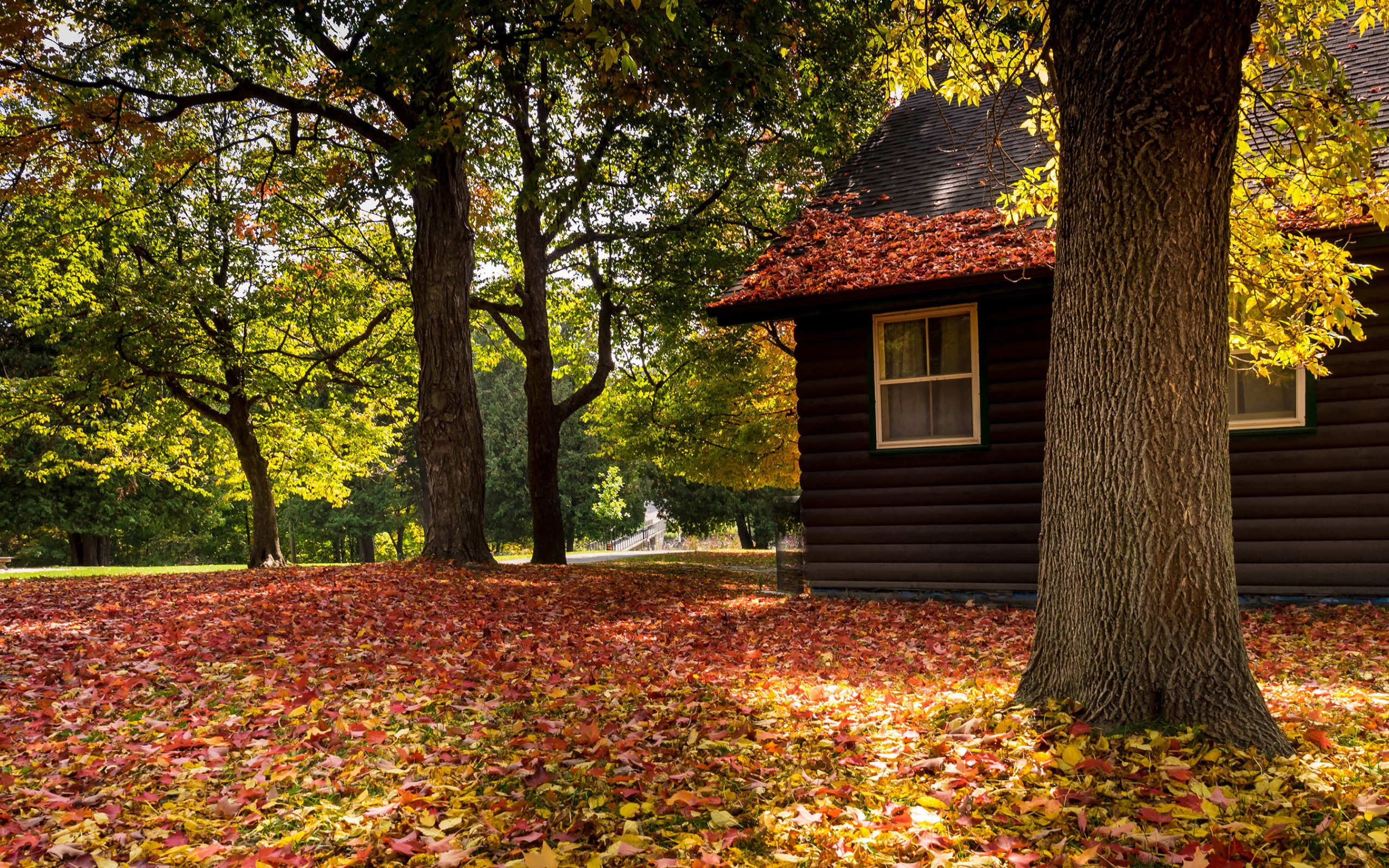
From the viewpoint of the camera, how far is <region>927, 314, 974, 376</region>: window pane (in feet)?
29.9

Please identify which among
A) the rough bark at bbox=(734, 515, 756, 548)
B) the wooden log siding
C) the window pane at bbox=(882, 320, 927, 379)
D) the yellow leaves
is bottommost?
the rough bark at bbox=(734, 515, 756, 548)

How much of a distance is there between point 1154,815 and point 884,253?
703cm

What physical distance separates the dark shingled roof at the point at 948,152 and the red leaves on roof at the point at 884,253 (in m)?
0.45

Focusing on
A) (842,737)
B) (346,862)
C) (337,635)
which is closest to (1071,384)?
(842,737)

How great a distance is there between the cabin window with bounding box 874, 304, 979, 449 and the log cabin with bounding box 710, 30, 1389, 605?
0.02 metres

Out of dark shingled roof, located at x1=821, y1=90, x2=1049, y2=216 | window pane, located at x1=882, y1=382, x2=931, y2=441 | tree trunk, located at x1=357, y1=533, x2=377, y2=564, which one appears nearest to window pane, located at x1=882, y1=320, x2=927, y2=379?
window pane, located at x1=882, y1=382, x2=931, y2=441

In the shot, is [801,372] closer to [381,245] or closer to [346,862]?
[346,862]

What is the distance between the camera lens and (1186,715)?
382 centimetres

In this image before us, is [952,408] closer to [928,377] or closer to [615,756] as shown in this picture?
[928,377]

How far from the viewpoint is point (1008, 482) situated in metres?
8.84

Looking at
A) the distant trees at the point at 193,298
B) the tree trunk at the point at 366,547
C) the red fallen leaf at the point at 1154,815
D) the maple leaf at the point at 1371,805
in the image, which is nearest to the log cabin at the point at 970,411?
the maple leaf at the point at 1371,805

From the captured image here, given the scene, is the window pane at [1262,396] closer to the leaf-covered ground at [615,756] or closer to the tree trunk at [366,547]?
the leaf-covered ground at [615,756]

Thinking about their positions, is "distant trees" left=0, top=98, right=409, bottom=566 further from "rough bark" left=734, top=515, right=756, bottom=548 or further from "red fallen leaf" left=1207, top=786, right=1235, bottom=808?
"rough bark" left=734, top=515, right=756, bottom=548

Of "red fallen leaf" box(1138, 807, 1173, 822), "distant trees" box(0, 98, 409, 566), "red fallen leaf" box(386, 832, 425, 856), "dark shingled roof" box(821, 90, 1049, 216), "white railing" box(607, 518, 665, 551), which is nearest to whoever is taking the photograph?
"red fallen leaf" box(386, 832, 425, 856)
